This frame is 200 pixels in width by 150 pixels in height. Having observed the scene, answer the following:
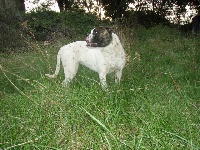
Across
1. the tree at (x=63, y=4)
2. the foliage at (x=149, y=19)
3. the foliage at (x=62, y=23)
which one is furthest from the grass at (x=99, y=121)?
the tree at (x=63, y=4)

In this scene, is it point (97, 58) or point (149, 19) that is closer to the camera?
point (97, 58)

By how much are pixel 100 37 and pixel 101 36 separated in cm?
2

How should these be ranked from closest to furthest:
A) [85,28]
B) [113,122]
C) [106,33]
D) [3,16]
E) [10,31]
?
[113,122]
[106,33]
[10,31]
[3,16]
[85,28]

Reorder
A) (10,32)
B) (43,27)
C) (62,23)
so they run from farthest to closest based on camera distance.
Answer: (62,23)
(43,27)
(10,32)

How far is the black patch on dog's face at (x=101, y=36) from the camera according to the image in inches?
200

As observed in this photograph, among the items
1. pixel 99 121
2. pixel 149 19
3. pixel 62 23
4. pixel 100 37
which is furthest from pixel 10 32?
pixel 99 121

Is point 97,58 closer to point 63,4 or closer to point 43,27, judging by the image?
point 43,27

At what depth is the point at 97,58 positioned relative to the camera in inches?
213

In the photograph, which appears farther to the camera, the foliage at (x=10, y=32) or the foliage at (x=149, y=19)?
the foliage at (x=149, y=19)

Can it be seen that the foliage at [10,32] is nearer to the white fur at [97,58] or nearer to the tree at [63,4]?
the white fur at [97,58]

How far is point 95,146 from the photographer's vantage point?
2.36 m

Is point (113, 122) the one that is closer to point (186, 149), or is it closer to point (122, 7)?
point (186, 149)

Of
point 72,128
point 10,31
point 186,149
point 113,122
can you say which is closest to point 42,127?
point 72,128

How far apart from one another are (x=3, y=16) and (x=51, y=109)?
10.8 meters
